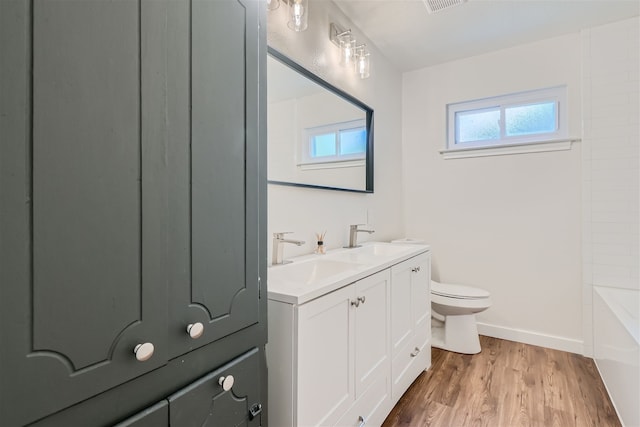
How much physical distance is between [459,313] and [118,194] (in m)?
2.56

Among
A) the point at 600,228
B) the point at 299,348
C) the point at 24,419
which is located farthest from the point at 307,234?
the point at 600,228

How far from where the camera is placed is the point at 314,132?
6.64 feet

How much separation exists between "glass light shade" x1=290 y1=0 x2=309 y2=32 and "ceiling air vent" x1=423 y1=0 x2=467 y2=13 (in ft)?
3.08

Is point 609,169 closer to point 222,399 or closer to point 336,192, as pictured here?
point 336,192

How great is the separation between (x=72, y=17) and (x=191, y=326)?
60 centimetres

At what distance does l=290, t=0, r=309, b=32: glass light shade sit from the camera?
171 centimetres

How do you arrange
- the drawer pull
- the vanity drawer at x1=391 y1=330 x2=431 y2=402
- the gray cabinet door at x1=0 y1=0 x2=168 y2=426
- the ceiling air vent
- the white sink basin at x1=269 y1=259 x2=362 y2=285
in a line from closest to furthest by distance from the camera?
the gray cabinet door at x1=0 y1=0 x2=168 y2=426 < the drawer pull < the white sink basin at x1=269 y1=259 x2=362 y2=285 < the vanity drawer at x1=391 y1=330 x2=431 y2=402 < the ceiling air vent

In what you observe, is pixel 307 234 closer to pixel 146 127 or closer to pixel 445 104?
pixel 146 127

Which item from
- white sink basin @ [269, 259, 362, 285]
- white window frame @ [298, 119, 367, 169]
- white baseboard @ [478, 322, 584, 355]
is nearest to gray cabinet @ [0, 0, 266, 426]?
white sink basin @ [269, 259, 362, 285]

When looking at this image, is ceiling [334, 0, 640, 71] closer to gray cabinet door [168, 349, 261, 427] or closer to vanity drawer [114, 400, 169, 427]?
gray cabinet door [168, 349, 261, 427]

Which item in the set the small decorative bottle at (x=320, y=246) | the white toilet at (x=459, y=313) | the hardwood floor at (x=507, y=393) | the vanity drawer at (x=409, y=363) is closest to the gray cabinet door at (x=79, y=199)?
the small decorative bottle at (x=320, y=246)

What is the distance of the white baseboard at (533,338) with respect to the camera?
259 centimetres

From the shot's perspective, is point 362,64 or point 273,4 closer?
point 273,4

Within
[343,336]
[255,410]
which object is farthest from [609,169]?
[255,410]
